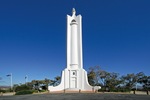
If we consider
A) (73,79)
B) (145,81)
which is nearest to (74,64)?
(73,79)

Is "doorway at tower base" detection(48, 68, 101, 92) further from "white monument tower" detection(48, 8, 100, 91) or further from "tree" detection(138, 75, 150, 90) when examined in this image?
"tree" detection(138, 75, 150, 90)

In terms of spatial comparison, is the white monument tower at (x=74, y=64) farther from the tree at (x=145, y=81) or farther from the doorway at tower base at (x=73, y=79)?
the tree at (x=145, y=81)

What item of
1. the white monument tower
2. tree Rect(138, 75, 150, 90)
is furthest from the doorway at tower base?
tree Rect(138, 75, 150, 90)

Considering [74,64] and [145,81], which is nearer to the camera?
[74,64]

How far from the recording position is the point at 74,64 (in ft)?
115

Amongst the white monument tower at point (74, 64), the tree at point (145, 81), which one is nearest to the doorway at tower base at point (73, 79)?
the white monument tower at point (74, 64)

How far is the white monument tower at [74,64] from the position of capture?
113 ft

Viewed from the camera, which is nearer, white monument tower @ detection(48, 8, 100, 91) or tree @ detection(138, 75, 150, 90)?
white monument tower @ detection(48, 8, 100, 91)

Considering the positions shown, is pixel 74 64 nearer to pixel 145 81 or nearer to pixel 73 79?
pixel 73 79

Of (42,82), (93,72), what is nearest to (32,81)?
(42,82)

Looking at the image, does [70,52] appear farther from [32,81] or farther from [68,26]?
[32,81]

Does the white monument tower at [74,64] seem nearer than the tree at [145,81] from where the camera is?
Yes

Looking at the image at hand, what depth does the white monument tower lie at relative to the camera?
34.4 meters

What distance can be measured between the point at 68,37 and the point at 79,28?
106 inches
